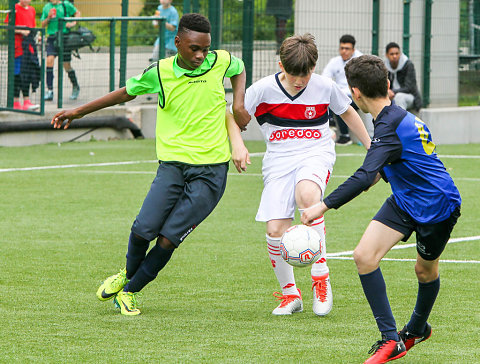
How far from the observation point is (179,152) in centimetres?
624

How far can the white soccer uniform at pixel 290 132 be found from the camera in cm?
640

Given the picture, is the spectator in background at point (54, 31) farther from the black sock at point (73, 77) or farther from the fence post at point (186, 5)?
the fence post at point (186, 5)

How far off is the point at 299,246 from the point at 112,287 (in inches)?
55.4

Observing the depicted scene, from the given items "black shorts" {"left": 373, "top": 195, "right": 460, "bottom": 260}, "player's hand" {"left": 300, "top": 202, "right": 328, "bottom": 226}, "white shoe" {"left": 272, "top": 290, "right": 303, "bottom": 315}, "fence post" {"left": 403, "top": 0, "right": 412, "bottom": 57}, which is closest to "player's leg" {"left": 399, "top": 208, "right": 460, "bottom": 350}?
"black shorts" {"left": 373, "top": 195, "right": 460, "bottom": 260}

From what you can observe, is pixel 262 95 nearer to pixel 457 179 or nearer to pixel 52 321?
pixel 52 321

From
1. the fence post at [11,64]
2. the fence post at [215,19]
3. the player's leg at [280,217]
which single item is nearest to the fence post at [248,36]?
the fence post at [215,19]

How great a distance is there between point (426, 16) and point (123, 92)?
13.2m

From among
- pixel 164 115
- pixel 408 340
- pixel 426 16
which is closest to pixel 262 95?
pixel 164 115

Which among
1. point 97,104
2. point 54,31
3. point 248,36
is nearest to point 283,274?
point 97,104

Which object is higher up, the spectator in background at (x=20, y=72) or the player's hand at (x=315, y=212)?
the spectator in background at (x=20, y=72)

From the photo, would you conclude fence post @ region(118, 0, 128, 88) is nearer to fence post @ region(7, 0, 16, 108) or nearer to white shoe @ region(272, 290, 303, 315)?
fence post @ region(7, 0, 16, 108)

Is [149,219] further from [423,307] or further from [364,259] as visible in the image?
[423,307]

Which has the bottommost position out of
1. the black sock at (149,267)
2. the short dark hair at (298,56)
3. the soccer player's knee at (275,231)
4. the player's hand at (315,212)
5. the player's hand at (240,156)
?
the black sock at (149,267)

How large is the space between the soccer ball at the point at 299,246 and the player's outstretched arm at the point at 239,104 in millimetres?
1085
